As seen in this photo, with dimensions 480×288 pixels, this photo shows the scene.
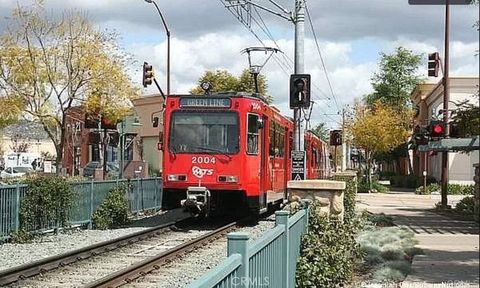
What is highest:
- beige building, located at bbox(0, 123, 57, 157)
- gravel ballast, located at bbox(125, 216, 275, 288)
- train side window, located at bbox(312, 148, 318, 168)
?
beige building, located at bbox(0, 123, 57, 157)

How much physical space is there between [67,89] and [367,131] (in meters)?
24.9

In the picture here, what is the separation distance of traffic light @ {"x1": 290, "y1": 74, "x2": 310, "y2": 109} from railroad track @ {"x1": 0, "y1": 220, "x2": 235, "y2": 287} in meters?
3.66

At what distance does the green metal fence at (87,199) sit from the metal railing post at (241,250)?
11630mm

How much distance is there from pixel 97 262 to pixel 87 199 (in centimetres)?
643

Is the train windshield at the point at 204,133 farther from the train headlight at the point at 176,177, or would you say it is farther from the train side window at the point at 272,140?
the train side window at the point at 272,140

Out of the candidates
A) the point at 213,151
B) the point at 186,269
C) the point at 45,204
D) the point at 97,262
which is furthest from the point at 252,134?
the point at 186,269

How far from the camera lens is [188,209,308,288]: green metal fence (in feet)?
15.8

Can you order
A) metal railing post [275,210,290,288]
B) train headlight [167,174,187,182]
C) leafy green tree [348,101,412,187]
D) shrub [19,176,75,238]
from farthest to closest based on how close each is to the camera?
leafy green tree [348,101,412,187]
train headlight [167,174,187,182]
shrub [19,176,75,238]
metal railing post [275,210,290,288]

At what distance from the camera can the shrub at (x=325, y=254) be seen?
9.27 meters

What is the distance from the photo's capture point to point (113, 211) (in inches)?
845

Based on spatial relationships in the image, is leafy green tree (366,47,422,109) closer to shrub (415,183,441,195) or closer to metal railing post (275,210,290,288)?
shrub (415,183,441,195)

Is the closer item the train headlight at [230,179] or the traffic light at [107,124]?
the train headlight at [230,179]

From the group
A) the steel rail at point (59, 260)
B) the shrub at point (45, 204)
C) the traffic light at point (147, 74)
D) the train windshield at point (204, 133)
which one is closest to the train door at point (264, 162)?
the train windshield at point (204, 133)

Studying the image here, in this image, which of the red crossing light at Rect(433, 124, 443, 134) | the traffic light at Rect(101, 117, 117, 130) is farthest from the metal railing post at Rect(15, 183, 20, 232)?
the traffic light at Rect(101, 117, 117, 130)
